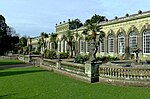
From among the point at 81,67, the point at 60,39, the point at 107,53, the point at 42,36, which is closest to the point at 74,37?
the point at 60,39

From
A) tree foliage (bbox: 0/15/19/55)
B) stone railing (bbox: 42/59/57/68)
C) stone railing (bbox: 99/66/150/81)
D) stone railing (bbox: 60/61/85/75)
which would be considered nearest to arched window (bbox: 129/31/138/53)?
stone railing (bbox: 42/59/57/68)

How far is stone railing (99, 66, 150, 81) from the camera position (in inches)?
455

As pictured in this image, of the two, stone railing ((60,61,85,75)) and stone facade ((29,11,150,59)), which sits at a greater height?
stone facade ((29,11,150,59))

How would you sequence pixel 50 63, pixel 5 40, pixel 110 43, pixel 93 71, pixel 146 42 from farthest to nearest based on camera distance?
pixel 5 40 → pixel 110 43 → pixel 146 42 → pixel 50 63 → pixel 93 71

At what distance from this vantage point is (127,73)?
1196cm

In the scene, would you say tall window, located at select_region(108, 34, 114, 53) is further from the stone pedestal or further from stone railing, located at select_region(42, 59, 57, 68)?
the stone pedestal

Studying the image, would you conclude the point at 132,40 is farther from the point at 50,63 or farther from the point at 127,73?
the point at 127,73

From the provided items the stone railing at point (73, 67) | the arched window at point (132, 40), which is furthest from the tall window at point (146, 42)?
the stone railing at point (73, 67)

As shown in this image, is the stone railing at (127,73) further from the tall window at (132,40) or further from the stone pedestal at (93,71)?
the tall window at (132,40)

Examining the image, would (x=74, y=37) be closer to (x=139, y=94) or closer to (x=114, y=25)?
(x=114, y=25)

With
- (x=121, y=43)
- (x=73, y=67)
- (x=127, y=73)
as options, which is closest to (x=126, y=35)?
(x=121, y=43)

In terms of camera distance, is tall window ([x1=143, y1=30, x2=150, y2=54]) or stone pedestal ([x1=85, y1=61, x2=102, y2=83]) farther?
tall window ([x1=143, y1=30, x2=150, y2=54])

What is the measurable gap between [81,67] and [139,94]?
19.8ft

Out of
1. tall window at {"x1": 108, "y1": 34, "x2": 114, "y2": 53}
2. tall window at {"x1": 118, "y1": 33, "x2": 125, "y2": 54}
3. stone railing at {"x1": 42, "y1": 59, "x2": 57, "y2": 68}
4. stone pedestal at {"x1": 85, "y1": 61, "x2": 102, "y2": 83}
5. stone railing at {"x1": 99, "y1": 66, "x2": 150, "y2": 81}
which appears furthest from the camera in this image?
tall window at {"x1": 108, "y1": 34, "x2": 114, "y2": 53}
